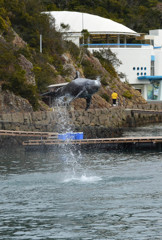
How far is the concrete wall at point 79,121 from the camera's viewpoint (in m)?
51.8

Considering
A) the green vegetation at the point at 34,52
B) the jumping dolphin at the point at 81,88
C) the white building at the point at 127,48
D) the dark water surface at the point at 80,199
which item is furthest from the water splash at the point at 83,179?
the white building at the point at 127,48

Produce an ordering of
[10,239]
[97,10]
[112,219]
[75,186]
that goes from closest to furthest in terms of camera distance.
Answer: [10,239]
[112,219]
[75,186]
[97,10]

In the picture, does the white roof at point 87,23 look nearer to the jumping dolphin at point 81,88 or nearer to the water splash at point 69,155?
the water splash at point 69,155

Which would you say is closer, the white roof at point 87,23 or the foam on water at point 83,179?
the foam on water at point 83,179

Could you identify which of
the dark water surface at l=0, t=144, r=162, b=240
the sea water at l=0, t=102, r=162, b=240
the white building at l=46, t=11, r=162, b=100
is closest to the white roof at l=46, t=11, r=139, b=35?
the white building at l=46, t=11, r=162, b=100

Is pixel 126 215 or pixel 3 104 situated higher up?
pixel 3 104

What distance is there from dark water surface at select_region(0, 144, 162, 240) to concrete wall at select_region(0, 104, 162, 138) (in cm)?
1113

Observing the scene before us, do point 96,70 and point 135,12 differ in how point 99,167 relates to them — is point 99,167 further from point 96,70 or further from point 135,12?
point 135,12

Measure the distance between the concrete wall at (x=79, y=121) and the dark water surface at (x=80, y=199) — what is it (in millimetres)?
11128

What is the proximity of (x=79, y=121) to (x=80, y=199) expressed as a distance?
34.9 m

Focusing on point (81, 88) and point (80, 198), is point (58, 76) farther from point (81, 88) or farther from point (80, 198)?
point (80, 198)

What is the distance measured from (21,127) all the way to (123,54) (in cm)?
5107

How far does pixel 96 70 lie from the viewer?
85.3m

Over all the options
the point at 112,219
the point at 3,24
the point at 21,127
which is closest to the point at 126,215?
the point at 112,219
